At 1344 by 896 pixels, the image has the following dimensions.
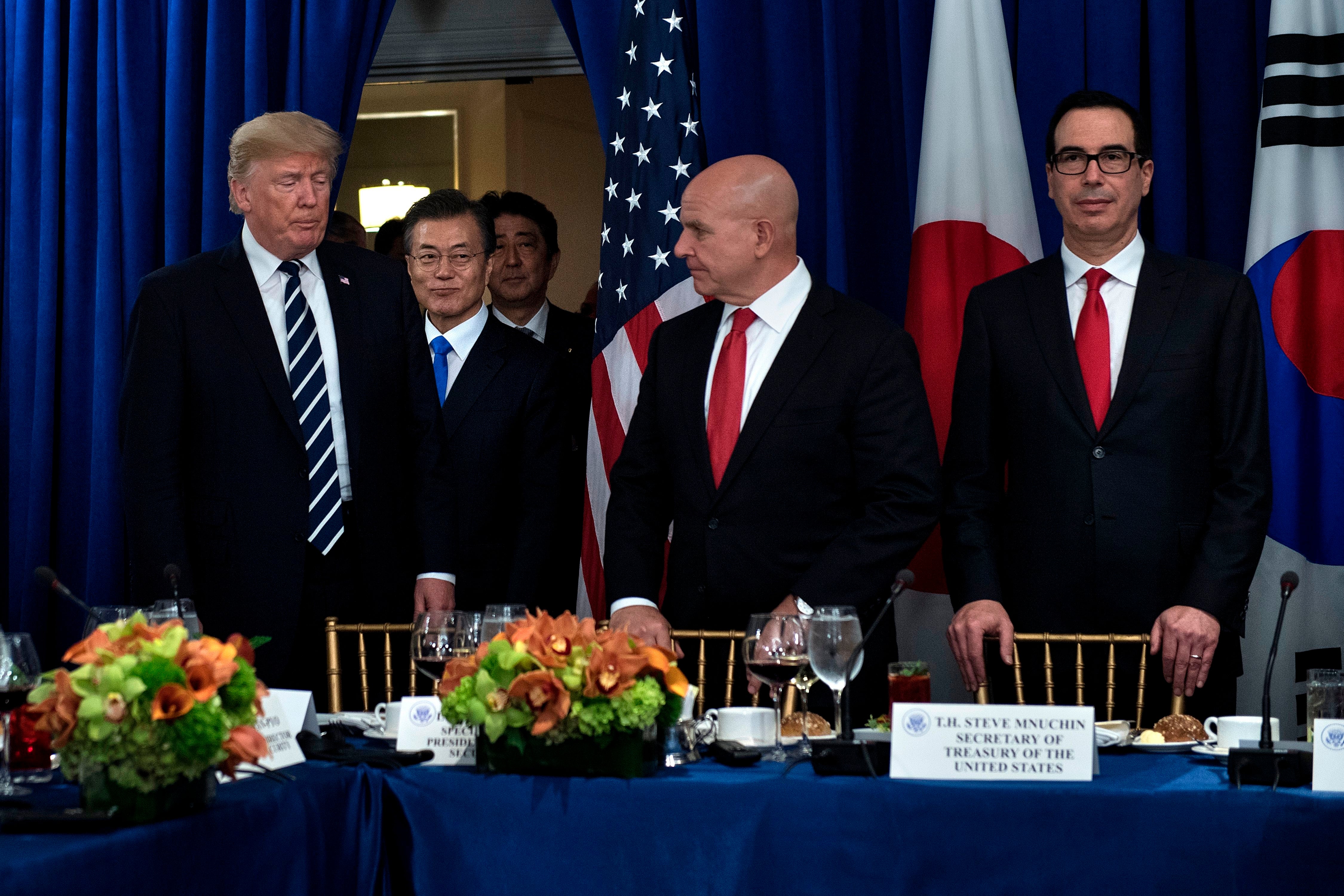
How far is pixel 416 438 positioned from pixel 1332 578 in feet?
6.83

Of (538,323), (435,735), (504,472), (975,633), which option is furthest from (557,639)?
(538,323)

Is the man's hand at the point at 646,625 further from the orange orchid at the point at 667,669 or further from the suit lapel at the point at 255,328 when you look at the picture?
the suit lapel at the point at 255,328

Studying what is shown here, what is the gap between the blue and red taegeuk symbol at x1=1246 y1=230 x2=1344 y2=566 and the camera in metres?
3.32

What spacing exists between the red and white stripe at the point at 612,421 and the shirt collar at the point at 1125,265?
1.07 m

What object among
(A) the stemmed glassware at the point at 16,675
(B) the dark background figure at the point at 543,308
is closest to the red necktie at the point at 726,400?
(B) the dark background figure at the point at 543,308

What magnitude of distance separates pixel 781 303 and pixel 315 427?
965 millimetres

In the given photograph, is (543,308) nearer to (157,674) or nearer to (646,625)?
(646,625)

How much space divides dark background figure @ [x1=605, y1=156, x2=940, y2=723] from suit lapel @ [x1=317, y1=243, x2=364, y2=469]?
0.54 metres

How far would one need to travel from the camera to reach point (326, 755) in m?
1.88

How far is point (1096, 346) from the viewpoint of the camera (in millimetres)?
2809

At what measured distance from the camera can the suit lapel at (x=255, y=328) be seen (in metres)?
2.86

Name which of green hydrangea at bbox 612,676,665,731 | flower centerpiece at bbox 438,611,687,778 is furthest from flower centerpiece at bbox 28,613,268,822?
green hydrangea at bbox 612,676,665,731

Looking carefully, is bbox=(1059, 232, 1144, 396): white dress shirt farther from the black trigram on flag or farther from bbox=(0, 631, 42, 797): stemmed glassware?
bbox=(0, 631, 42, 797): stemmed glassware

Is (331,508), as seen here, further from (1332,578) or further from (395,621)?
(1332,578)
